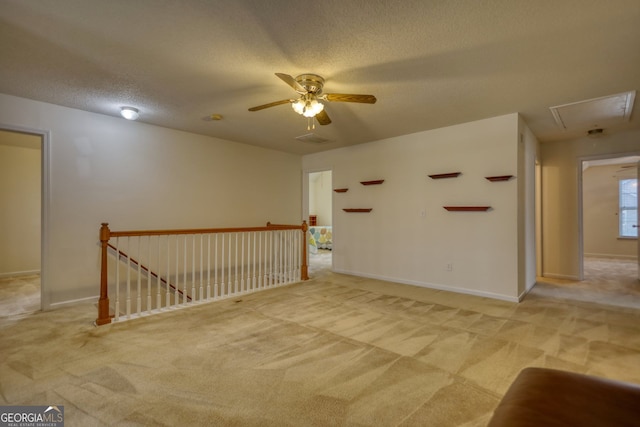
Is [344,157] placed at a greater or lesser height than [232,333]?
greater

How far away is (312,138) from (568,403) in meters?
4.60

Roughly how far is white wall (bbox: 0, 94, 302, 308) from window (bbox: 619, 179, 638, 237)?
29.7 feet

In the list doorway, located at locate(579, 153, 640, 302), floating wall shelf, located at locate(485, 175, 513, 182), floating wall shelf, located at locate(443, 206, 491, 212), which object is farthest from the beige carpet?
doorway, located at locate(579, 153, 640, 302)

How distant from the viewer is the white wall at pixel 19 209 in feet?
17.8

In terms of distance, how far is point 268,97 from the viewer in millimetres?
3352

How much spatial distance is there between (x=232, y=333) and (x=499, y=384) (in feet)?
7.55

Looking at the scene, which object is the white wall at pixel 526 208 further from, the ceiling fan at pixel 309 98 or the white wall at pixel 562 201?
the ceiling fan at pixel 309 98

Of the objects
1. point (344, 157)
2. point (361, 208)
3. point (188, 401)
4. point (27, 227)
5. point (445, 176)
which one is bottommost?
point (188, 401)

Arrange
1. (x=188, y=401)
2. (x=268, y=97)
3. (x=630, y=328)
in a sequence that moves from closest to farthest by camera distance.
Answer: (x=188, y=401) → (x=630, y=328) → (x=268, y=97)

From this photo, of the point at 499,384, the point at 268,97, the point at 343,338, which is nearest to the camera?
the point at 499,384

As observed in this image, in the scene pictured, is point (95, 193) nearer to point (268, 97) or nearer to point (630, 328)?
point (268, 97)

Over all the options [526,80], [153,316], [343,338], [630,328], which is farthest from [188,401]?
[630,328]

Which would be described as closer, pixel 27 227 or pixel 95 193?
pixel 95 193

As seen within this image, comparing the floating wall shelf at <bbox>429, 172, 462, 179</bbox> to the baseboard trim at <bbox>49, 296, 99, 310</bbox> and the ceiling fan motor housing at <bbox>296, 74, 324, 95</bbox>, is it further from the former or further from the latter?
the baseboard trim at <bbox>49, 296, 99, 310</bbox>
